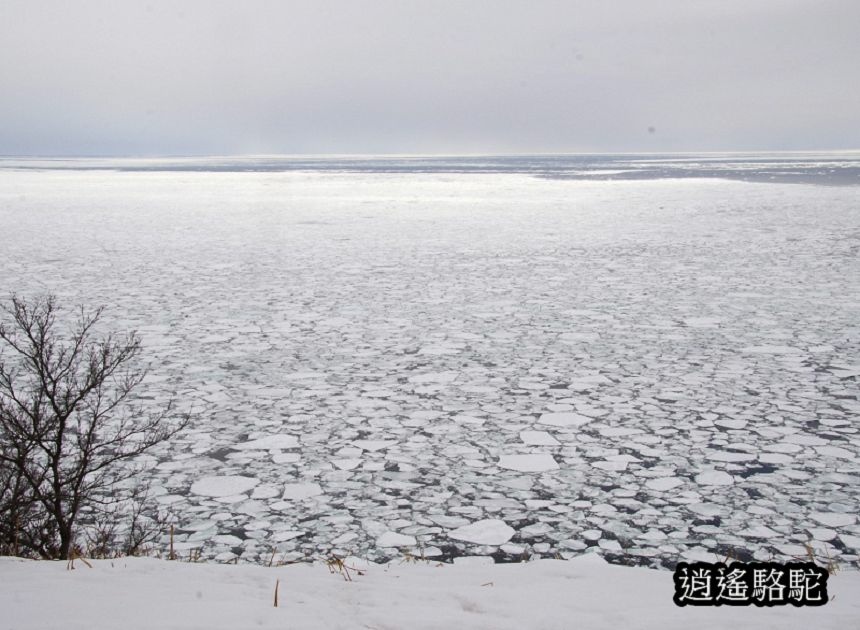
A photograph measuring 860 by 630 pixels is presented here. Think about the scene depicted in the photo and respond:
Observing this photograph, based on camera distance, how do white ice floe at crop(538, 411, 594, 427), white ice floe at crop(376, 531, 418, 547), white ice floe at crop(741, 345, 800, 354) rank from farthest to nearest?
white ice floe at crop(741, 345, 800, 354)
white ice floe at crop(538, 411, 594, 427)
white ice floe at crop(376, 531, 418, 547)

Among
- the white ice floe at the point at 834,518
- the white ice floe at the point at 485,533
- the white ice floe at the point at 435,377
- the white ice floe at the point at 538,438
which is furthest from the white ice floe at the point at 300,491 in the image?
the white ice floe at the point at 834,518

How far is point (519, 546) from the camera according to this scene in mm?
3068

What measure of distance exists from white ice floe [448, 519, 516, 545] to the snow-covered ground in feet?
1.24

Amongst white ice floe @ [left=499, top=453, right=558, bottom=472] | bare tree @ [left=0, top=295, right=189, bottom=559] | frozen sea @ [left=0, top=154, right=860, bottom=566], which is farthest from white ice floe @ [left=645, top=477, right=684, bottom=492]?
bare tree @ [left=0, top=295, right=189, bottom=559]

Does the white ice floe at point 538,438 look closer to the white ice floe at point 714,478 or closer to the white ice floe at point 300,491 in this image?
the white ice floe at point 714,478

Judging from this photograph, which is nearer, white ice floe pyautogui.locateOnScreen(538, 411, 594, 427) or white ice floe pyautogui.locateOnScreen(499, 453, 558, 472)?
white ice floe pyautogui.locateOnScreen(499, 453, 558, 472)

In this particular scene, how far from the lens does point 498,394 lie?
5.09 meters

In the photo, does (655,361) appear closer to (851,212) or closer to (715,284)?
(715,284)

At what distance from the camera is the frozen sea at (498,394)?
3.26m

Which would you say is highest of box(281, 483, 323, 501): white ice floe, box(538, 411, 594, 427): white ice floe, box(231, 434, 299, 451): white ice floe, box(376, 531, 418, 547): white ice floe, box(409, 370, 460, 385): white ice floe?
box(409, 370, 460, 385): white ice floe

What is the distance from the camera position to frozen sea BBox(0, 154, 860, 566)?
3264mm

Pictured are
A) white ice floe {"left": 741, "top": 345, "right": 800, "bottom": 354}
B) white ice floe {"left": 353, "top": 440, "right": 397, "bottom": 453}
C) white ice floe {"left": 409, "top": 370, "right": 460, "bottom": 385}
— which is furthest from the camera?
white ice floe {"left": 741, "top": 345, "right": 800, "bottom": 354}

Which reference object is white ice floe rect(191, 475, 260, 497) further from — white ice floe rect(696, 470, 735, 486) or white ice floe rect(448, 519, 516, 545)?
white ice floe rect(696, 470, 735, 486)

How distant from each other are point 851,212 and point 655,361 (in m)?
15.5
